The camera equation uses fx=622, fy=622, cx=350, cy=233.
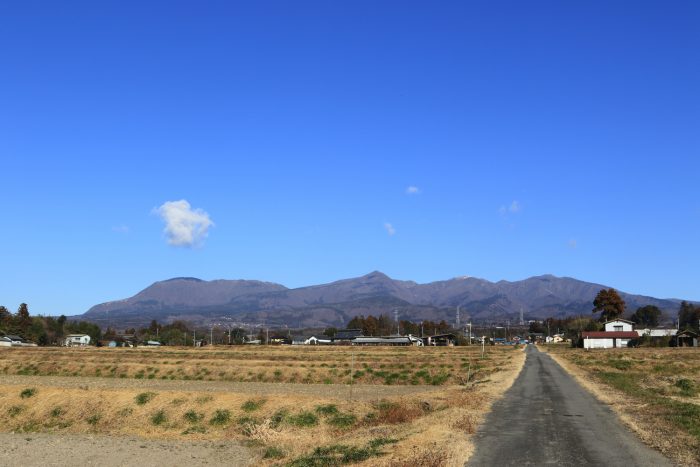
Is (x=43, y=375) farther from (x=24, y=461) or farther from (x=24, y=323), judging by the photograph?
(x=24, y=323)

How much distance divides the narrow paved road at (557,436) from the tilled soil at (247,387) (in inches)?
542

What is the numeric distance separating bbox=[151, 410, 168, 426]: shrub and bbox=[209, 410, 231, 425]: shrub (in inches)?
104

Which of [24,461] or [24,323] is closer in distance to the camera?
[24,461]

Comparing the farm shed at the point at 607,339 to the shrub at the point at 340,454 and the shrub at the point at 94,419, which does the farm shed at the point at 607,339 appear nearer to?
the shrub at the point at 94,419

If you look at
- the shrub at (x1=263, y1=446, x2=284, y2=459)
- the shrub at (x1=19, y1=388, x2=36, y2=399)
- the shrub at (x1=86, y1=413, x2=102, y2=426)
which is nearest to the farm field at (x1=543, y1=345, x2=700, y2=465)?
the shrub at (x1=263, y1=446, x2=284, y2=459)

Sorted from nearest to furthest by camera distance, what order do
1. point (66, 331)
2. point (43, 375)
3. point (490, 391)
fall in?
1. point (490, 391)
2. point (43, 375)
3. point (66, 331)

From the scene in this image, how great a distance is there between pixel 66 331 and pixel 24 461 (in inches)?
6976

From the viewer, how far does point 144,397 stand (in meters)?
34.6

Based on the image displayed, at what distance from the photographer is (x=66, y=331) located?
604 ft

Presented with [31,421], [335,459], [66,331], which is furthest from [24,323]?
[335,459]

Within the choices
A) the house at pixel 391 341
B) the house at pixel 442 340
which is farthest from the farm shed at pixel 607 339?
the house at pixel 391 341

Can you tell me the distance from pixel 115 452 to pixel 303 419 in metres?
Answer: 8.06

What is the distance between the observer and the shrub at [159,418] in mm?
31391

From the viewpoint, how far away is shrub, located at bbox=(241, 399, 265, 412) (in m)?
31.2
